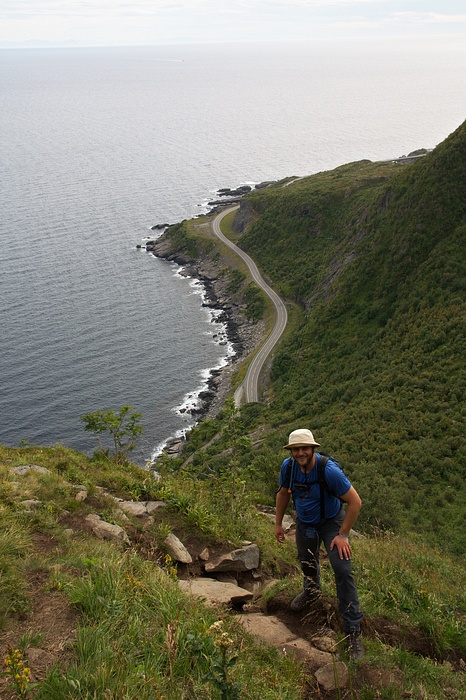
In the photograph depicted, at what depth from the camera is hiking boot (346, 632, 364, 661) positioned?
24.1 ft

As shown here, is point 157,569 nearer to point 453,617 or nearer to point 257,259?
point 453,617

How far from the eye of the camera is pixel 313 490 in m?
8.30

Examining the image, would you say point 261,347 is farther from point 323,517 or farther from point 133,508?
point 323,517

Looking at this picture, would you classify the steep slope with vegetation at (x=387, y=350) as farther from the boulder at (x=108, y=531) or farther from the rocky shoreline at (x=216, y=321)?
the boulder at (x=108, y=531)

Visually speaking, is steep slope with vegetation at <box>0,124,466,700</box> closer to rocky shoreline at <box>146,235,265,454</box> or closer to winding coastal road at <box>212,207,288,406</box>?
winding coastal road at <box>212,207,288,406</box>

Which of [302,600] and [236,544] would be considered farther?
[236,544]

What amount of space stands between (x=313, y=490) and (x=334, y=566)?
1135mm

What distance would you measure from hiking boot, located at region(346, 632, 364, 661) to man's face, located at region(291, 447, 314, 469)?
2322 millimetres

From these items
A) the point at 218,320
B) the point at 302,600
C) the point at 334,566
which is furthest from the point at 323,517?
the point at 218,320

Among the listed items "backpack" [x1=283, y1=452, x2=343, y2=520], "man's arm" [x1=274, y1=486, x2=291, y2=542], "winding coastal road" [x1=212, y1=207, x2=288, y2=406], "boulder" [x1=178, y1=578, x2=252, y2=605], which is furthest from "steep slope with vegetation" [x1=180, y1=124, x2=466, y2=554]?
"backpack" [x1=283, y1=452, x2=343, y2=520]

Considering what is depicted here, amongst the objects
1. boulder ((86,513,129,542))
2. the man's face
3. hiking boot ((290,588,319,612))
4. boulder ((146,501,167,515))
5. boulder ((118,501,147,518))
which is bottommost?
boulder ((146,501,167,515))

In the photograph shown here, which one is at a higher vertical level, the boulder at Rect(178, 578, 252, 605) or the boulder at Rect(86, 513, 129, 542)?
the boulder at Rect(86, 513, 129, 542)

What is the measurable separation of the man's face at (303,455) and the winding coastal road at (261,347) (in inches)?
2208

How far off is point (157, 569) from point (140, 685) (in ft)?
9.61
